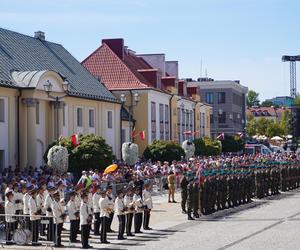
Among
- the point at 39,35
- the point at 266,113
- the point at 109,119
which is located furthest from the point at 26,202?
the point at 266,113

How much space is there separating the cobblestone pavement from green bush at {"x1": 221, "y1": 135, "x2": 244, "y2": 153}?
3778 cm

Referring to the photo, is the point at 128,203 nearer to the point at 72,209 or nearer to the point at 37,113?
the point at 72,209

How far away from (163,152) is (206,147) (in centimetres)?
1155

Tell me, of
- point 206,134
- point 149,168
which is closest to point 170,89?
point 206,134

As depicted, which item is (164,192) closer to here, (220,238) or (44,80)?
(44,80)

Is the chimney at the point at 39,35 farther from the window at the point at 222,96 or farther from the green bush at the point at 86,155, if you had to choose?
the window at the point at 222,96

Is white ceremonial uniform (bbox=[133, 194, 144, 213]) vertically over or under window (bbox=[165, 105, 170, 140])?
under

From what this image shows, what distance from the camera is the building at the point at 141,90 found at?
54062 mm

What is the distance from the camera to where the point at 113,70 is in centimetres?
5562

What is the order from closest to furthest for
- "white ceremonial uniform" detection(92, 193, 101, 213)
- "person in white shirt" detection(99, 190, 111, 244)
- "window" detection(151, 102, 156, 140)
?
"person in white shirt" detection(99, 190, 111, 244) < "white ceremonial uniform" detection(92, 193, 101, 213) < "window" detection(151, 102, 156, 140)

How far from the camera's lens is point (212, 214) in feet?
88.0

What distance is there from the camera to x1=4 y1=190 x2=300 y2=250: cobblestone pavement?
60.7 ft

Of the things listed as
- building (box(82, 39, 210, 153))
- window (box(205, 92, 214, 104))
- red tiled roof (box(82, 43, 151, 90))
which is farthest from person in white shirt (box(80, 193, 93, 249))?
window (box(205, 92, 214, 104))

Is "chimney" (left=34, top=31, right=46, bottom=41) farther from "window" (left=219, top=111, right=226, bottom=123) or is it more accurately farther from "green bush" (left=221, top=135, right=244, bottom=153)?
"window" (left=219, top=111, right=226, bottom=123)
